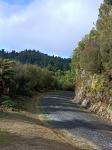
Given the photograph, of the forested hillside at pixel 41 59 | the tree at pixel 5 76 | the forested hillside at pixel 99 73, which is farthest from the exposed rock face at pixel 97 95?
the forested hillside at pixel 41 59

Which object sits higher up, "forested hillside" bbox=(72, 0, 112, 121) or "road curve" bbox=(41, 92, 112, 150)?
"forested hillside" bbox=(72, 0, 112, 121)

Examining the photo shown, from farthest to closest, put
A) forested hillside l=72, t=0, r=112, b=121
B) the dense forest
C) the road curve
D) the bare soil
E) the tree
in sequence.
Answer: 1. the dense forest
2. the tree
3. forested hillside l=72, t=0, r=112, b=121
4. the road curve
5. the bare soil

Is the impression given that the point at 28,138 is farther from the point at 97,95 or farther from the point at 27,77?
the point at 27,77

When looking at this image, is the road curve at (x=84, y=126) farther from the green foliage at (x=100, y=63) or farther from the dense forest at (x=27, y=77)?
the dense forest at (x=27, y=77)

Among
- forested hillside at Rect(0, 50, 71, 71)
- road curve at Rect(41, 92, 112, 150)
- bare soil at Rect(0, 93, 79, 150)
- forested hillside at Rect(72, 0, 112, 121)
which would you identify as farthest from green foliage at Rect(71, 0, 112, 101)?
forested hillside at Rect(0, 50, 71, 71)

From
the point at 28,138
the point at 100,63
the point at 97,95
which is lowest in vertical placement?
the point at 28,138

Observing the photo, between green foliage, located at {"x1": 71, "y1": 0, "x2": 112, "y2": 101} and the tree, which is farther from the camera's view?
the tree

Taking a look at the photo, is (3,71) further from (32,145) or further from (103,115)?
(32,145)

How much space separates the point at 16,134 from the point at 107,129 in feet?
28.0

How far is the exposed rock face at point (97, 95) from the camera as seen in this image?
1683 inches

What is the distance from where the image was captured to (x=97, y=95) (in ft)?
158

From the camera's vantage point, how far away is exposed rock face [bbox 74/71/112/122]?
4275 cm

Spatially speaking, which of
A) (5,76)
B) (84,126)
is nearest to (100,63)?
(5,76)

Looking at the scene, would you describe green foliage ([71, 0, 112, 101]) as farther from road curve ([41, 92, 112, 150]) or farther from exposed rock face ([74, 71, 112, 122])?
road curve ([41, 92, 112, 150])
